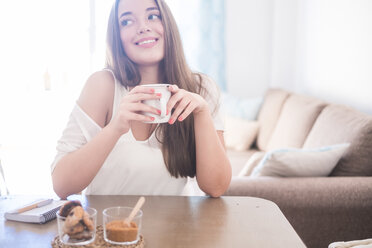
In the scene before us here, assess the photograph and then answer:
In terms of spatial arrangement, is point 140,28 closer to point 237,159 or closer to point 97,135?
point 97,135

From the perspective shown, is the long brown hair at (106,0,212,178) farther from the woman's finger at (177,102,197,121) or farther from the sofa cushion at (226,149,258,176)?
the sofa cushion at (226,149,258,176)

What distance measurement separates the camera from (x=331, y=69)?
113 inches

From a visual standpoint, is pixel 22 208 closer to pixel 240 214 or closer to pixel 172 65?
pixel 240 214

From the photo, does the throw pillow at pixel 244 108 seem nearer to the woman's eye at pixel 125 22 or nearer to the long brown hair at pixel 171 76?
the long brown hair at pixel 171 76

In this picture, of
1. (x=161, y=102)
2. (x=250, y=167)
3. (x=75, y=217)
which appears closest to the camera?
(x=75, y=217)

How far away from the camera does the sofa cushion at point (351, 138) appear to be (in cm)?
182

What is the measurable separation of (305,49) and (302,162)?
206cm

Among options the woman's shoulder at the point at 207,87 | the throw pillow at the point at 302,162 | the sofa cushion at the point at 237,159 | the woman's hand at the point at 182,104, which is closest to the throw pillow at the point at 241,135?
the sofa cushion at the point at 237,159

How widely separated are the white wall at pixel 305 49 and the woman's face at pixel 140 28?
1.37 m

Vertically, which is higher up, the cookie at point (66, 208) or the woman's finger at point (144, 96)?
the woman's finger at point (144, 96)

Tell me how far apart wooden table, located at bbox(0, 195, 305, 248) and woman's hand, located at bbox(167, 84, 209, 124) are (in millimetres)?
228

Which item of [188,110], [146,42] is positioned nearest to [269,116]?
[146,42]

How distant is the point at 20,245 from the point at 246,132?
2719 millimetres

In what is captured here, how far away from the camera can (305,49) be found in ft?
11.9
